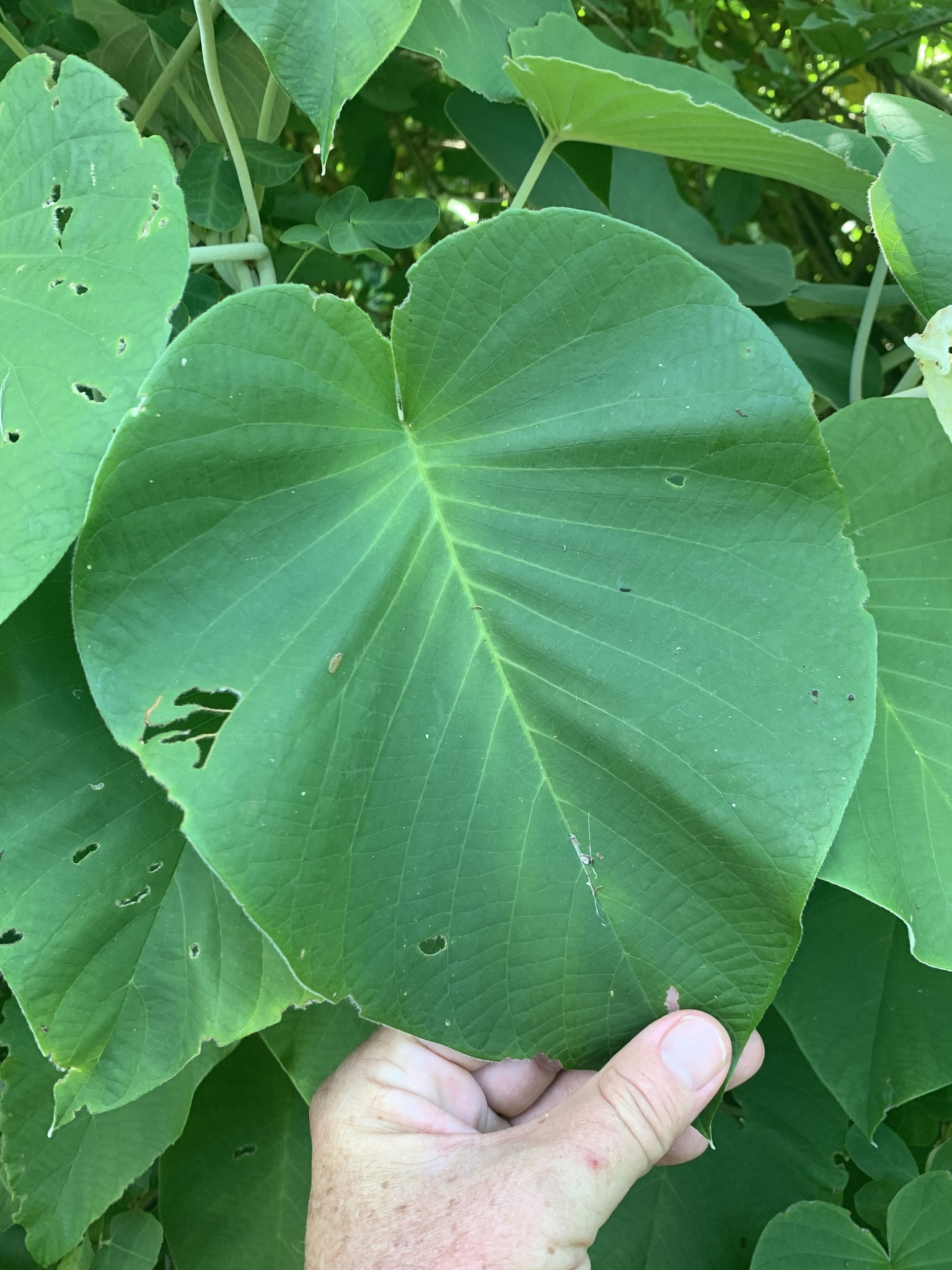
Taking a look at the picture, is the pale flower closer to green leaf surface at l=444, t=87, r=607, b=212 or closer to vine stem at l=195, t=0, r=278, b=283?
green leaf surface at l=444, t=87, r=607, b=212

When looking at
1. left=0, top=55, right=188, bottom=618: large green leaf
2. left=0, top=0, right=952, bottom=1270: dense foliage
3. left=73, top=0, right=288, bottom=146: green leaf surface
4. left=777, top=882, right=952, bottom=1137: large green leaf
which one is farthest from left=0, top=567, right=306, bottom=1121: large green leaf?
left=73, top=0, right=288, bottom=146: green leaf surface

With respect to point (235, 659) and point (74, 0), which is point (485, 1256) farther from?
point (74, 0)

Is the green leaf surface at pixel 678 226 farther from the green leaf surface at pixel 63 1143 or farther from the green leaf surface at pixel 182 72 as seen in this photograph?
the green leaf surface at pixel 63 1143

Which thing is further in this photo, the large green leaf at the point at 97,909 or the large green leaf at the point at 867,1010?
the large green leaf at the point at 867,1010

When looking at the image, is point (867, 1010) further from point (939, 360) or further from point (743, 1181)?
point (939, 360)

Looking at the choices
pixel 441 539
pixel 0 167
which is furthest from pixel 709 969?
pixel 0 167

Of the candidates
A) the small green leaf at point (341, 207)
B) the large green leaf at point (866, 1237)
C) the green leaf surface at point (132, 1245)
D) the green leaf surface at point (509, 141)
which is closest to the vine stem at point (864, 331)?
the green leaf surface at point (509, 141)
